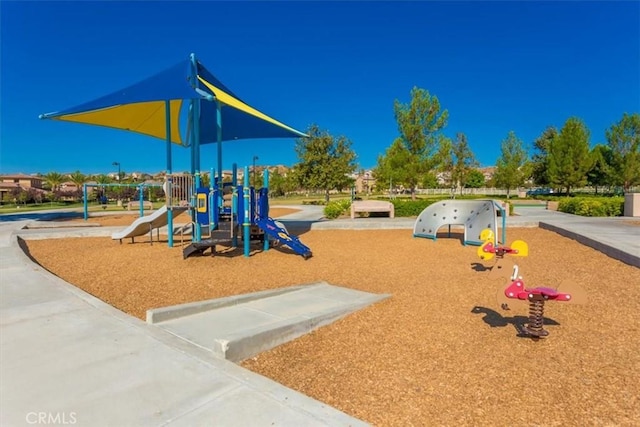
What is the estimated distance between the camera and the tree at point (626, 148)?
42.7m

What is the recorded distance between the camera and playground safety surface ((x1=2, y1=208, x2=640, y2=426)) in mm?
2830

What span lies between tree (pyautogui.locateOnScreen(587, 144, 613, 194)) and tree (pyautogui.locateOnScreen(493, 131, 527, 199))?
9.18m

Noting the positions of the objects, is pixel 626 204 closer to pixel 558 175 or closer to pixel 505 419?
pixel 505 419

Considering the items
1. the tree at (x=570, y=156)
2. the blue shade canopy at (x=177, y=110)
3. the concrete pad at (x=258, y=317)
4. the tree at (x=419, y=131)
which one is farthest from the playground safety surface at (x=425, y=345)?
the tree at (x=570, y=156)

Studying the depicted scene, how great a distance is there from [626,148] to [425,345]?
170 ft

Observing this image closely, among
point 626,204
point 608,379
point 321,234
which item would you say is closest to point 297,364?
point 608,379

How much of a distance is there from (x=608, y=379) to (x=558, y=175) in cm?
4367

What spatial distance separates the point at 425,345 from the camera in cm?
396

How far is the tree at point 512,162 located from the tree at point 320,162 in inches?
747

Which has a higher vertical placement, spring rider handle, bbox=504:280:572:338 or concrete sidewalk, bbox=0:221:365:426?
spring rider handle, bbox=504:280:572:338

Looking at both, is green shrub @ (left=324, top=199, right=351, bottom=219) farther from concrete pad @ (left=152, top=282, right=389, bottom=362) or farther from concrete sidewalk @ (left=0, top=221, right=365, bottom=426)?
concrete sidewalk @ (left=0, top=221, right=365, bottom=426)

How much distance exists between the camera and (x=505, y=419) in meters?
2.72

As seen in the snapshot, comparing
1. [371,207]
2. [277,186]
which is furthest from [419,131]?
[277,186]

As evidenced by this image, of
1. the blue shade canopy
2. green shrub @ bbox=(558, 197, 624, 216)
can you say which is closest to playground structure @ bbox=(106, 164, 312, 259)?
the blue shade canopy
